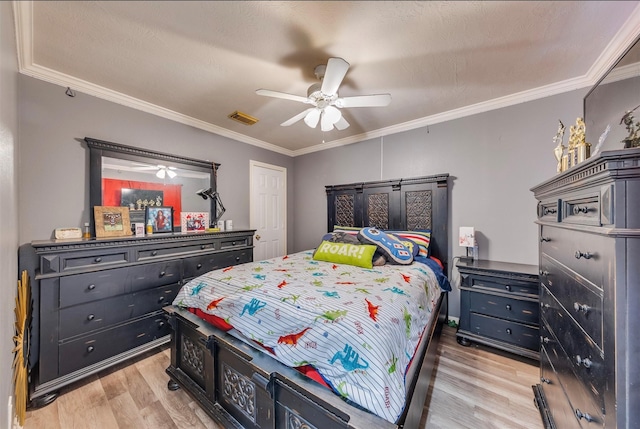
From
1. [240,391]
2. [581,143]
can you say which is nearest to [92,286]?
[240,391]

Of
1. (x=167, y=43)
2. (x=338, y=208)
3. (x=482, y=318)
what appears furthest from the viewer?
(x=338, y=208)

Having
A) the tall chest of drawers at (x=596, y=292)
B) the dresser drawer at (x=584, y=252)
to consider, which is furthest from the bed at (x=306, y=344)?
the dresser drawer at (x=584, y=252)

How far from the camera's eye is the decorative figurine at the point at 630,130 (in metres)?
1.16

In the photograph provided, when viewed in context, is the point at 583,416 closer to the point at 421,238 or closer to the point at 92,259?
the point at 421,238

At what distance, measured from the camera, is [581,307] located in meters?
0.97

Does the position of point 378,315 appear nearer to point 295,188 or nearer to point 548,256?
point 548,256

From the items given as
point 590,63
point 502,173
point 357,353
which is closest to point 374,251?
point 357,353

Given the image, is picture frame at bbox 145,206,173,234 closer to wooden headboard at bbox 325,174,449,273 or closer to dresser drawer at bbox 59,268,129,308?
dresser drawer at bbox 59,268,129,308

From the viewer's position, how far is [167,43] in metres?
1.67

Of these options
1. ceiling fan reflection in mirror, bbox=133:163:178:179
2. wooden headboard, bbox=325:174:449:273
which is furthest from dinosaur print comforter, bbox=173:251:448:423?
ceiling fan reflection in mirror, bbox=133:163:178:179

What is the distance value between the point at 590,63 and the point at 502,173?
1.04m

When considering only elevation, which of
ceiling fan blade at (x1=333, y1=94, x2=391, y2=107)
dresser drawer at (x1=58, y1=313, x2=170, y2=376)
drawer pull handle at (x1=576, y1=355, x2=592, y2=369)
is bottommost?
dresser drawer at (x1=58, y1=313, x2=170, y2=376)

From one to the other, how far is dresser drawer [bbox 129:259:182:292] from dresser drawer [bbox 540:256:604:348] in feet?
9.65

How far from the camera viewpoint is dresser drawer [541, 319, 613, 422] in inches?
34.4
